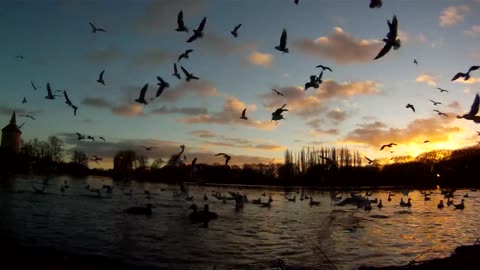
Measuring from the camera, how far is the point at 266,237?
27766 mm

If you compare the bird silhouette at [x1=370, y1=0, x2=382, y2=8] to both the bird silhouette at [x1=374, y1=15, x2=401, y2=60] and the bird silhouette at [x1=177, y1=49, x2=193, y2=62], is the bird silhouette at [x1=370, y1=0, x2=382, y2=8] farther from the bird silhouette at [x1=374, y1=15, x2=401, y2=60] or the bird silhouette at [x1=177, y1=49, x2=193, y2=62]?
the bird silhouette at [x1=177, y1=49, x2=193, y2=62]

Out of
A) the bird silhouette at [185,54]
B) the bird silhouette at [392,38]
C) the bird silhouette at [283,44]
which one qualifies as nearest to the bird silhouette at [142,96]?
the bird silhouette at [185,54]

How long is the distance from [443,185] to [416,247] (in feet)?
478

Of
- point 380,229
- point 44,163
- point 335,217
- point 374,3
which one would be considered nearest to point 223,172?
point 44,163

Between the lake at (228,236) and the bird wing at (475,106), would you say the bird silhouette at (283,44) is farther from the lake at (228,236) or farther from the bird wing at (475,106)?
the lake at (228,236)

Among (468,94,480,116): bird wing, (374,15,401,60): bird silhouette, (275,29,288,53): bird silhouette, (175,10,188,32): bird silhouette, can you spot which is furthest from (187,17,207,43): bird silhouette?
(468,94,480,116): bird wing

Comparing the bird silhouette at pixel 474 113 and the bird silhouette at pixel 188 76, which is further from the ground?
the bird silhouette at pixel 188 76

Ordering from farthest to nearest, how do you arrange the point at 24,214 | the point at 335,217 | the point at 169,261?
the point at 335,217, the point at 24,214, the point at 169,261

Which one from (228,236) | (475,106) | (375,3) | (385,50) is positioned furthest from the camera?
(228,236)

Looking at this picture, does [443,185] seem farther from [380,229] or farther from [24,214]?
[24,214]

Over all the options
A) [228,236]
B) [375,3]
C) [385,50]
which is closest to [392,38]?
[385,50]

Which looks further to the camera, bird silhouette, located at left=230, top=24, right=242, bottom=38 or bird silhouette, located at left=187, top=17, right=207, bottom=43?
bird silhouette, located at left=230, top=24, right=242, bottom=38

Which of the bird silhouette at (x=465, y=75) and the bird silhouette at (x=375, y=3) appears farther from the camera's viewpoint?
the bird silhouette at (x=465, y=75)

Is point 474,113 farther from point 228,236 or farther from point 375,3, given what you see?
point 228,236
